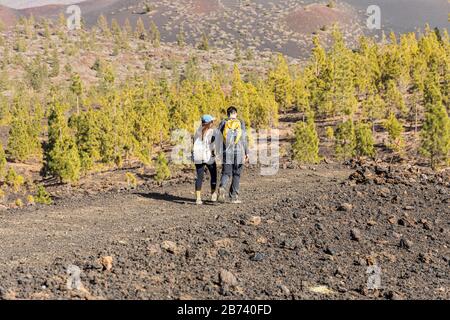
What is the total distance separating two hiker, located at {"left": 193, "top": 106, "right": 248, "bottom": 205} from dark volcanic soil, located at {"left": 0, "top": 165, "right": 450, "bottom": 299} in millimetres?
652

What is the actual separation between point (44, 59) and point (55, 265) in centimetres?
11372

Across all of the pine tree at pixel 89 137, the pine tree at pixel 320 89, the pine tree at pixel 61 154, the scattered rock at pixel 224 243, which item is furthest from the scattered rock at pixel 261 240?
the pine tree at pixel 320 89

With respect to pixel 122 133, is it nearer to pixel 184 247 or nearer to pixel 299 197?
pixel 299 197

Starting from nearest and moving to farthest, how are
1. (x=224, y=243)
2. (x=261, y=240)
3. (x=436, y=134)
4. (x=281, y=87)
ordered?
(x=224, y=243) → (x=261, y=240) → (x=436, y=134) → (x=281, y=87)

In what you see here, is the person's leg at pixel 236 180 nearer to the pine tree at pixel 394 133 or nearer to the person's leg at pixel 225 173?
the person's leg at pixel 225 173

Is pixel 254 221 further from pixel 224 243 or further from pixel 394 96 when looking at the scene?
pixel 394 96

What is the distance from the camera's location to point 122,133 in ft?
147

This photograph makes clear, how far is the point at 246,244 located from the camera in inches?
297

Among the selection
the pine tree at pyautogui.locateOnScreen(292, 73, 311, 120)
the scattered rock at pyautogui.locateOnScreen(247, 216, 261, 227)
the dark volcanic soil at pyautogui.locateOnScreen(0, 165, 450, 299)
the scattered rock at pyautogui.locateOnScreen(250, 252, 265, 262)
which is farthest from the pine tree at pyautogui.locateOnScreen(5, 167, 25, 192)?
the scattered rock at pyautogui.locateOnScreen(250, 252, 265, 262)

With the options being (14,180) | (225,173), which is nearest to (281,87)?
(14,180)

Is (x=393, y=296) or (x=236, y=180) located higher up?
(x=236, y=180)

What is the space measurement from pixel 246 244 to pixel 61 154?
34.5m

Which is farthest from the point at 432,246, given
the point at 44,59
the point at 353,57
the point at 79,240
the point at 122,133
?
the point at 44,59

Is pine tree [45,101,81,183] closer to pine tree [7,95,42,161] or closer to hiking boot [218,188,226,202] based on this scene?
pine tree [7,95,42,161]
